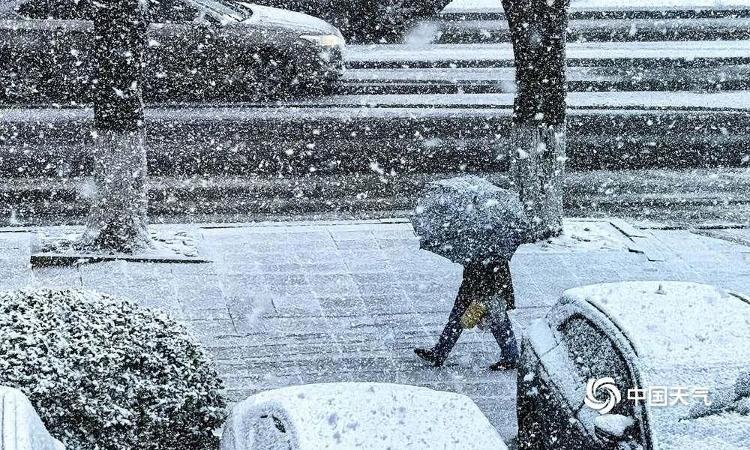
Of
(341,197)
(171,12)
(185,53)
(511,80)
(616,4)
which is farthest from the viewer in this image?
(616,4)

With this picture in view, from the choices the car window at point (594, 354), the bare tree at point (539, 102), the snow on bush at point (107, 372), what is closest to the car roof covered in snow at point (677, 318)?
the car window at point (594, 354)

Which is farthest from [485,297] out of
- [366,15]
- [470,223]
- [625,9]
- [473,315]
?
[625,9]

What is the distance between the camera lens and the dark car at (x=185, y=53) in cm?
1630

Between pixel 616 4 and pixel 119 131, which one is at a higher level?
pixel 119 131

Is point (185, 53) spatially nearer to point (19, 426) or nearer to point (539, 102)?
point (539, 102)

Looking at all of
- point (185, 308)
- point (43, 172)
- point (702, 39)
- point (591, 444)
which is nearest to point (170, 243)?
point (185, 308)

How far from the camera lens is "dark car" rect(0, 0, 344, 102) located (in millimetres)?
16297

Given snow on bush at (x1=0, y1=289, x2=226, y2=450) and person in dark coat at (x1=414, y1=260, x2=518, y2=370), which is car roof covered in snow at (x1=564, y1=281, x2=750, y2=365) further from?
snow on bush at (x1=0, y1=289, x2=226, y2=450)

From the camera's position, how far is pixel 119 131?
10789 mm

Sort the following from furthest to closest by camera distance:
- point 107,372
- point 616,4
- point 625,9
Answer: point 616,4 < point 625,9 < point 107,372

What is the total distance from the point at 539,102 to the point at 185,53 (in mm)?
6744

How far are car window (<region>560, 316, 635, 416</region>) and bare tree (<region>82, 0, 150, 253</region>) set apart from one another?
5.10 m

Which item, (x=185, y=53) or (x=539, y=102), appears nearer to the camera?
(x=539, y=102)

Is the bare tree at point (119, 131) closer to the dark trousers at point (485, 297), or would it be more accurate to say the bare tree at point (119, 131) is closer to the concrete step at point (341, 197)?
the concrete step at point (341, 197)
